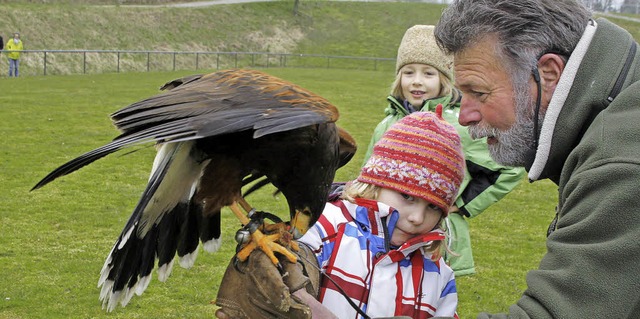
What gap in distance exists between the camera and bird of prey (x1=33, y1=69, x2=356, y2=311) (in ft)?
9.25

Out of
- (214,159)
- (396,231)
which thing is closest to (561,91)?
(396,231)

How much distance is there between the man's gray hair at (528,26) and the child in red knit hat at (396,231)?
818 mm

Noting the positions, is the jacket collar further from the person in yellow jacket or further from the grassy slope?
the grassy slope

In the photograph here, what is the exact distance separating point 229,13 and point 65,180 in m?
36.5

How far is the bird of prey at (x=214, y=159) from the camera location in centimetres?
282

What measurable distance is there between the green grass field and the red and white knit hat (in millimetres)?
2820

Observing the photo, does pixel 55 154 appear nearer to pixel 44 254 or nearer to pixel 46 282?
pixel 44 254

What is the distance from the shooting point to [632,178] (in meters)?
1.77

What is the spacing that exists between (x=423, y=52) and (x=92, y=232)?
4569 mm

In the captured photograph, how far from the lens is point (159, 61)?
1328 inches

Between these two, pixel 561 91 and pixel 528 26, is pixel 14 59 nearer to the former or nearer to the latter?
pixel 528 26

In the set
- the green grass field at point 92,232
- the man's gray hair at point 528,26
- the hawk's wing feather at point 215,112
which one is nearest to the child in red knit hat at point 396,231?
the hawk's wing feather at point 215,112

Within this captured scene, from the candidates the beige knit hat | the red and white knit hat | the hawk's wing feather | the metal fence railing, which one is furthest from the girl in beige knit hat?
the metal fence railing

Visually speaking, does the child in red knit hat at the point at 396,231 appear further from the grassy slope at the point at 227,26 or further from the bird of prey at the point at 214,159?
the grassy slope at the point at 227,26
